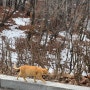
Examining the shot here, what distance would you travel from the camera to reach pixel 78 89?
5.45m

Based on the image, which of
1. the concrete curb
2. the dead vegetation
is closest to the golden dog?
the concrete curb

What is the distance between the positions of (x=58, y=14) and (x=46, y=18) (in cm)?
91

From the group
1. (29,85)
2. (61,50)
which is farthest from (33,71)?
(61,50)

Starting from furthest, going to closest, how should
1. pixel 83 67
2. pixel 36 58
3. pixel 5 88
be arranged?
1. pixel 36 58
2. pixel 83 67
3. pixel 5 88

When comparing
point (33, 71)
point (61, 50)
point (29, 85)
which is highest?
point (61, 50)

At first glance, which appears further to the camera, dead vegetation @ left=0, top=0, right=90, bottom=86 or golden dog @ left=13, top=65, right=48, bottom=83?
dead vegetation @ left=0, top=0, right=90, bottom=86

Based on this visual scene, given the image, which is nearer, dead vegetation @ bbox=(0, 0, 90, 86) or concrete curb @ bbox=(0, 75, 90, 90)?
concrete curb @ bbox=(0, 75, 90, 90)

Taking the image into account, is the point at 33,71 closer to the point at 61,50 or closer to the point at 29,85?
the point at 29,85

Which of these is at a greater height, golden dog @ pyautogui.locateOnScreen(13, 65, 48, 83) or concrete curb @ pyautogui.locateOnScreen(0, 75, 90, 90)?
golden dog @ pyautogui.locateOnScreen(13, 65, 48, 83)

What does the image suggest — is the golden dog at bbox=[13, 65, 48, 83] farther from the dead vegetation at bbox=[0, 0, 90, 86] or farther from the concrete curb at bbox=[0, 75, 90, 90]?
the dead vegetation at bbox=[0, 0, 90, 86]

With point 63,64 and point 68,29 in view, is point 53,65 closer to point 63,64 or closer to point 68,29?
point 63,64

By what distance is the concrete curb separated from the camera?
5520mm

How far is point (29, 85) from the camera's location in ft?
18.5

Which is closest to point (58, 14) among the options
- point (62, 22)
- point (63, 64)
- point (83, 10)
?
point (62, 22)
